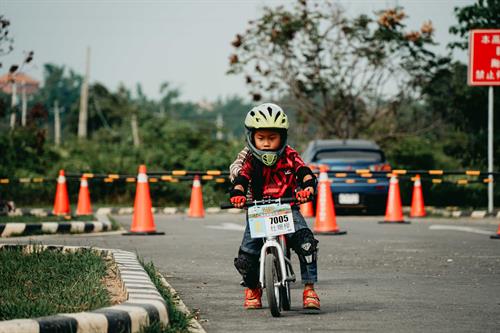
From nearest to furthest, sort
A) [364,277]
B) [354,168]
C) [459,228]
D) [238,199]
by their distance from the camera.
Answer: [238,199], [364,277], [459,228], [354,168]

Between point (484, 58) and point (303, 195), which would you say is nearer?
point (303, 195)

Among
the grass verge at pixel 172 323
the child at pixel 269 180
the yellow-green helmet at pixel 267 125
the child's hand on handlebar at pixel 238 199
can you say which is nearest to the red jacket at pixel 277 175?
the child at pixel 269 180

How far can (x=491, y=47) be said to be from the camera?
24.8m

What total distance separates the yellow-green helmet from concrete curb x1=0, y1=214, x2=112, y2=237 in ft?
27.2

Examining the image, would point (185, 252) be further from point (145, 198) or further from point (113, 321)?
point (113, 321)

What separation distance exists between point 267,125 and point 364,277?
303 centimetres

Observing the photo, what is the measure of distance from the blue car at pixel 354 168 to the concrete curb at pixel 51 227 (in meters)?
Answer: 6.73

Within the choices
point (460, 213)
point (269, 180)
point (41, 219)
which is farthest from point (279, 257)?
point (460, 213)

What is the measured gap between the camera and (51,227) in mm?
17062

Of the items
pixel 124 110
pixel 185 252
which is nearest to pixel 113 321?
pixel 185 252

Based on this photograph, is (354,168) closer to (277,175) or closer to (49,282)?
(277,175)

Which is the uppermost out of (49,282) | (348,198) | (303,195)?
(303,195)

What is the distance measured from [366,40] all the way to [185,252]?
2120cm

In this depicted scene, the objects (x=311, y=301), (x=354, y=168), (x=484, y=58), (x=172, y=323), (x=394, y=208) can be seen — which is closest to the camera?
(x=172, y=323)
